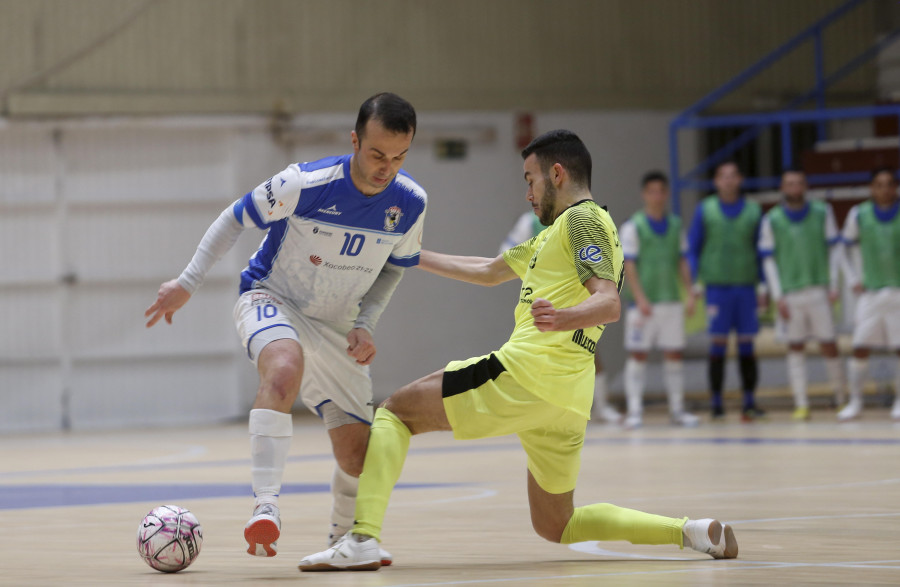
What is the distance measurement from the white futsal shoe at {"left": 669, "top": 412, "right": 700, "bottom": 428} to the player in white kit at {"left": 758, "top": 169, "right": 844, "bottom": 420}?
114 centimetres

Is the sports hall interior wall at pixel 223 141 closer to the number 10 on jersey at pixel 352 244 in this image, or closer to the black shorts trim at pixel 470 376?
the number 10 on jersey at pixel 352 244

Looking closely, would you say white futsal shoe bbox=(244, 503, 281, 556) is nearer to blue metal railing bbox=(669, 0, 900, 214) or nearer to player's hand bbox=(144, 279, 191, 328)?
player's hand bbox=(144, 279, 191, 328)

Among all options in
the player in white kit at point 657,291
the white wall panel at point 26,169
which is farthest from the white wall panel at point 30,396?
the player in white kit at point 657,291

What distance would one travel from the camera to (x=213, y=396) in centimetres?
1655

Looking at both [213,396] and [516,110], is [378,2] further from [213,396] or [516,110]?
[213,396]

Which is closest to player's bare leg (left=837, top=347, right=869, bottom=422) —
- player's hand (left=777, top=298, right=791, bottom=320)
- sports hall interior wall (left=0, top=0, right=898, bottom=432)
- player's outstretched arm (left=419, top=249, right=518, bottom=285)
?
player's hand (left=777, top=298, right=791, bottom=320)

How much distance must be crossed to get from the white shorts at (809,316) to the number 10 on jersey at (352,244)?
9.00m

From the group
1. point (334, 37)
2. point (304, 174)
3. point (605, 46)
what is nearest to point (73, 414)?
point (334, 37)

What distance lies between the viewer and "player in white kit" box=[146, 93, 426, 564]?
195 inches

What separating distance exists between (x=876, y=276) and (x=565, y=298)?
911cm

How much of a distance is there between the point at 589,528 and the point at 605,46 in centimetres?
1368

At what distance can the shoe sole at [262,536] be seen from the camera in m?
4.34

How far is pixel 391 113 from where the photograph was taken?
4836 millimetres

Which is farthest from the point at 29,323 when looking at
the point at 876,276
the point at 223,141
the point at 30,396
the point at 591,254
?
the point at 591,254
